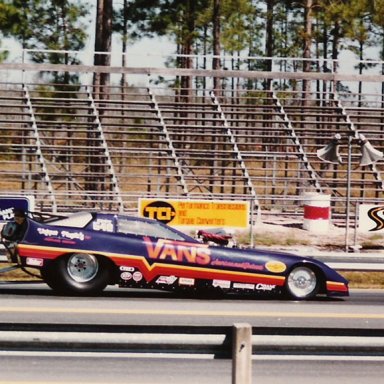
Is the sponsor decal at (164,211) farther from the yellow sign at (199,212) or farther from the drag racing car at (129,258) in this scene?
the drag racing car at (129,258)

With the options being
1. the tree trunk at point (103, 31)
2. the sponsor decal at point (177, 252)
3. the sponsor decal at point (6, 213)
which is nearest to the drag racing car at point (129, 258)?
the sponsor decal at point (177, 252)

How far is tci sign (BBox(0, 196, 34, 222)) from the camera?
22719 mm

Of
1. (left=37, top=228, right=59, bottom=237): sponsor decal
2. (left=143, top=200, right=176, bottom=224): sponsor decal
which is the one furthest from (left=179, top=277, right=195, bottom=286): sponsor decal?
(left=143, top=200, right=176, bottom=224): sponsor decal

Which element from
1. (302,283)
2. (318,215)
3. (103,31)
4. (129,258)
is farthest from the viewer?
(103,31)

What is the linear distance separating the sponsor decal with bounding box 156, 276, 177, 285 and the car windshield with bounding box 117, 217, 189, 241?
0.58 meters

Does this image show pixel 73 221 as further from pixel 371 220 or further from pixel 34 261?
pixel 371 220

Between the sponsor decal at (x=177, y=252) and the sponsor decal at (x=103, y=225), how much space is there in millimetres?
552

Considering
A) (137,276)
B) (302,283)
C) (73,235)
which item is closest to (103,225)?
(73,235)

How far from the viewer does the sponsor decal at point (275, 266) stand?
14.7m

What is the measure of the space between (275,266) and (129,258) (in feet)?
6.90

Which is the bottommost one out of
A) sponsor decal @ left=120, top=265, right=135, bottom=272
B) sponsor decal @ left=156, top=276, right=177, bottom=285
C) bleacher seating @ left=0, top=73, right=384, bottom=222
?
sponsor decal @ left=156, top=276, right=177, bottom=285

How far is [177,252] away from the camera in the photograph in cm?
1442

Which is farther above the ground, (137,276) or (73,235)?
(73,235)

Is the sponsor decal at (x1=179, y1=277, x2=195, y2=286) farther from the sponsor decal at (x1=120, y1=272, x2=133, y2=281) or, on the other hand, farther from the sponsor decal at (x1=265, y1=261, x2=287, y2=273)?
the sponsor decal at (x1=265, y1=261, x2=287, y2=273)
